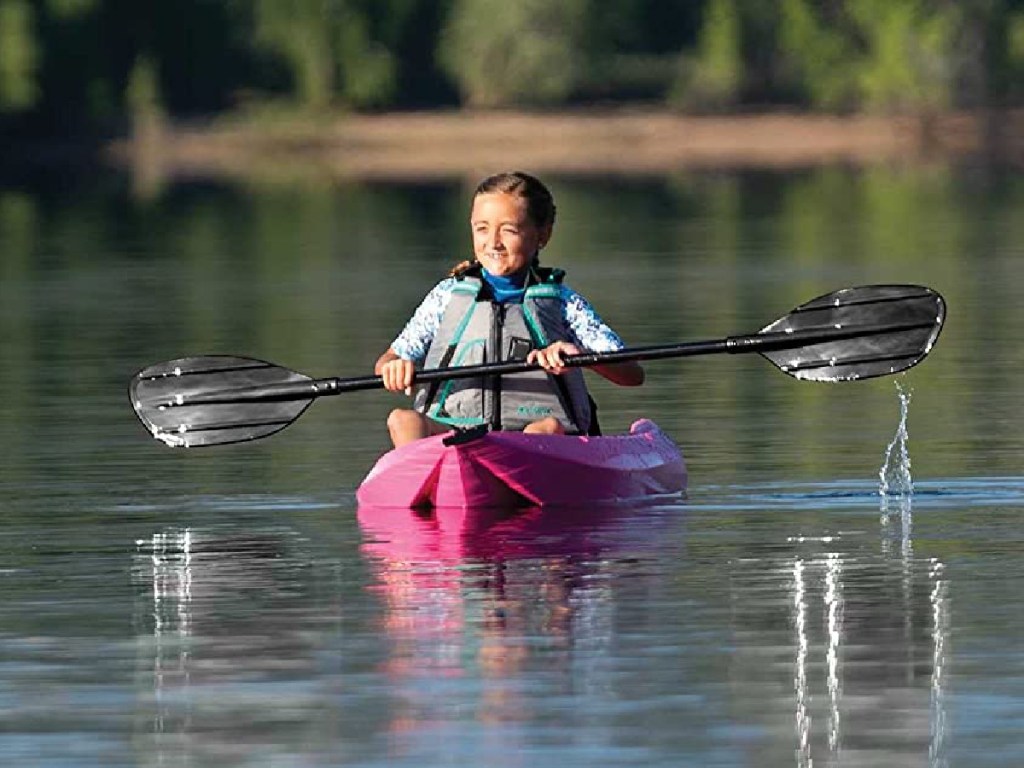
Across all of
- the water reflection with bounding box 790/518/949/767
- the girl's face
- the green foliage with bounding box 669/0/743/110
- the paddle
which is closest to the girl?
the girl's face

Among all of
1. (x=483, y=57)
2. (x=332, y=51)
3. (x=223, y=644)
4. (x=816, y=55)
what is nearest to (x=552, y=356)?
(x=223, y=644)

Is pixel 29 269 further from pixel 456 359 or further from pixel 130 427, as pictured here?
pixel 456 359

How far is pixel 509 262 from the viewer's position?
1341 cm

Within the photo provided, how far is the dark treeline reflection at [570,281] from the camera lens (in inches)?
630

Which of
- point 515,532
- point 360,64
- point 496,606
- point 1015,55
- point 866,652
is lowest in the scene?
point 866,652

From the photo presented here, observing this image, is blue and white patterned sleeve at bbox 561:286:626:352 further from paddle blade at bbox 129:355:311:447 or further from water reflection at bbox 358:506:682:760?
paddle blade at bbox 129:355:311:447

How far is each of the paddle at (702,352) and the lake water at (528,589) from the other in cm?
31

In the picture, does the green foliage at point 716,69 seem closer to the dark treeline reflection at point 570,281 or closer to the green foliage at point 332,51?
the green foliage at point 332,51

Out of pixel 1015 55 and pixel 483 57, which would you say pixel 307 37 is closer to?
pixel 483 57

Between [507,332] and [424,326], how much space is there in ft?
1.22

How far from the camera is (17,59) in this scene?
81250mm

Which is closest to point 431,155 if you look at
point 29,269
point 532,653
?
point 29,269

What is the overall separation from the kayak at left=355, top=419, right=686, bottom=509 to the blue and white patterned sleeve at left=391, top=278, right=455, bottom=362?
1.54ft

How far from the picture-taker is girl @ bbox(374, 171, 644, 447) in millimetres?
13352
